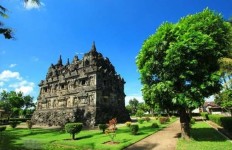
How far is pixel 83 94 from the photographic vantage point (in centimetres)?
3731

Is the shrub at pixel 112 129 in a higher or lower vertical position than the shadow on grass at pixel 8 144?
higher

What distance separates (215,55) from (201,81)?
8.52ft

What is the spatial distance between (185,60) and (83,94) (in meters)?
25.6

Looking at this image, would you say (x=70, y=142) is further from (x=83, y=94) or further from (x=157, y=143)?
(x=83, y=94)

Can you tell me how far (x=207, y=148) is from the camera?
12680mm

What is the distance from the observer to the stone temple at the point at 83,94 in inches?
1401

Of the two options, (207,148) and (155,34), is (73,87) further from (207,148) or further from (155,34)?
(207,148)

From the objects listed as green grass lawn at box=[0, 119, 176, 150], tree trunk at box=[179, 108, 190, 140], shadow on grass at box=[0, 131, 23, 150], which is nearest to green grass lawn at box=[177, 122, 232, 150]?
tree trunk at box=[179, 108, 190, 140]

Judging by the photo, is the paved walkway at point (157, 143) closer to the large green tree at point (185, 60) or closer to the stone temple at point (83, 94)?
the large green tree at point (185, 60)

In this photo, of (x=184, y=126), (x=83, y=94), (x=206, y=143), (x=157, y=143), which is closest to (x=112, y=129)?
(x=157, y=143)

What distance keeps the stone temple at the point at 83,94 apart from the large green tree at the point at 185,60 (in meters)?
18.9

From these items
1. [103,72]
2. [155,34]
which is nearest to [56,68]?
[103,72]

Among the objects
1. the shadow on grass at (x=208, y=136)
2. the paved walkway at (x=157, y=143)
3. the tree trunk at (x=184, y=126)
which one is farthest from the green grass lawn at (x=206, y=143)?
the paved walkway at (x=157, y=143)

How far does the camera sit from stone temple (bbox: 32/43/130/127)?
35594mm
